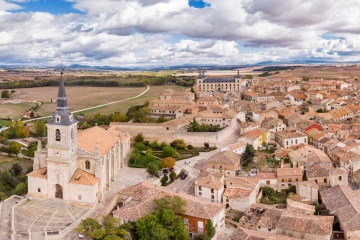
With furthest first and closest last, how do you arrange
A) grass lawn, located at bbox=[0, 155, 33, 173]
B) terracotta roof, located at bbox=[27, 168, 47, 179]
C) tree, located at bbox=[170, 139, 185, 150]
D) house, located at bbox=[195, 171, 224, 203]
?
1. tree, located at bbox=[170, 139, 185, 150]
2. grass lawn, located at bbox=[0, 155, 33, 173]
3. house, located at bbox=[195, 171, 224, 203]
4. terracotta roof, located at bbox=[27, 168, 47, 179]

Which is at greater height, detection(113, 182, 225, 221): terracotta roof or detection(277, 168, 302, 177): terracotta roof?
detection(277, 168, 302, 177): terracotta roof

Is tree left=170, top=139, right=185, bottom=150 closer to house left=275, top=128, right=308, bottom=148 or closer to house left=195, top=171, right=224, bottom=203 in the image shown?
house left=275, top=128, right=308, bottom=148

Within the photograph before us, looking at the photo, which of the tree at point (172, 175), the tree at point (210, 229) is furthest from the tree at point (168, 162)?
the tree at point (210, 229)

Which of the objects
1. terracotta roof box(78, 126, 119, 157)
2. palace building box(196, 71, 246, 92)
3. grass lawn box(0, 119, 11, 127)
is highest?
palace building box(196, 71, 246, 92)

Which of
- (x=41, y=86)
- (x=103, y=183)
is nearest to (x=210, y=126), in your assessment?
(x=103, y=183)

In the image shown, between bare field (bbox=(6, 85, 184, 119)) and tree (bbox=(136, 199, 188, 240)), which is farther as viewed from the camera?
bare field (bbox=(6, 85, 184, 119))

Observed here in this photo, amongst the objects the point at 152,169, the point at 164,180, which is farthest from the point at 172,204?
the point at 152,169

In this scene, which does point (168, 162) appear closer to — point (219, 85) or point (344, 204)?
point (344, 204)

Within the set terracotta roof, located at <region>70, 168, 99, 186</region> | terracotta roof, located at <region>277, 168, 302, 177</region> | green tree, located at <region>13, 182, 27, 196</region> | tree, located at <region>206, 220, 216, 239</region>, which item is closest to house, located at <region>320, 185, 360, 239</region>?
terracotta roof, located at <region>277, 168, 302, 177</region>
